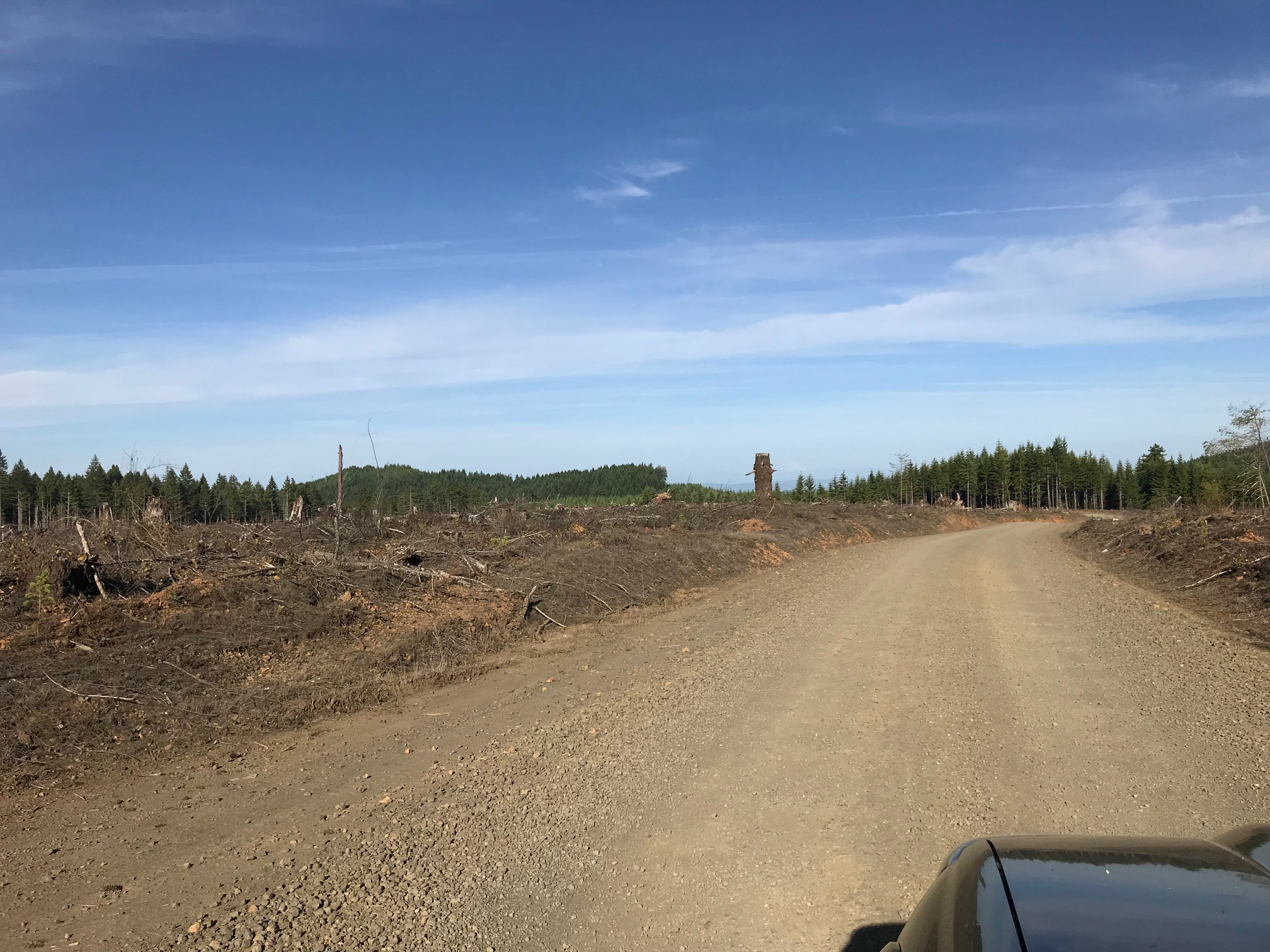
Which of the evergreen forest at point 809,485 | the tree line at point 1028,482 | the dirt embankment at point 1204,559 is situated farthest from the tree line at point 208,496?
the tree line at point 1028,482

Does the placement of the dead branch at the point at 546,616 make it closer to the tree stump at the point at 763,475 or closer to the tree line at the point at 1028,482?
the tree stump at the point at 763,475

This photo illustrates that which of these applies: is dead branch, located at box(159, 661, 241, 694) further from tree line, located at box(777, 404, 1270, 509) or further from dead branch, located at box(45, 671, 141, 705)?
tree line, located at box(777, 404, 1270, 509)

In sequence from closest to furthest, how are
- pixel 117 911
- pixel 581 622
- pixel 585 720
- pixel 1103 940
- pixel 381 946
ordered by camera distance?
pixel 1103 940, pixel 381 946, pixel 117 911, pixel 585 720, pixel 581 622

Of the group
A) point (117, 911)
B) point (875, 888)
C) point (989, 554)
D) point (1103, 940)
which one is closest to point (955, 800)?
point (875, 888)

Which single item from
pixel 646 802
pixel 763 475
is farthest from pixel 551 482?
pixel 646 802

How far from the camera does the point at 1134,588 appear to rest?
1593cm

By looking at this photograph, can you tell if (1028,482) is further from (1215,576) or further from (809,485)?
(1215,576)

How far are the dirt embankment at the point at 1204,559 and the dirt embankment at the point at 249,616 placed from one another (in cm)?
928

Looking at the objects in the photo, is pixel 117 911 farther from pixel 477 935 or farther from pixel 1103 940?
pixel 1103 940

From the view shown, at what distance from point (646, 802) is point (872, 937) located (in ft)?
6.46

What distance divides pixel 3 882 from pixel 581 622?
883 centimetres

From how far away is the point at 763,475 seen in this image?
3700 centimetres

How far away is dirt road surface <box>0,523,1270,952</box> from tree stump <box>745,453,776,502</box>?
88.1 ft

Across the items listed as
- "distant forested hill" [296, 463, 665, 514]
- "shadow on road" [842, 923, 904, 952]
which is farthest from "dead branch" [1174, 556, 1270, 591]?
"distant forested hill" [296, 463, 665, 514]
